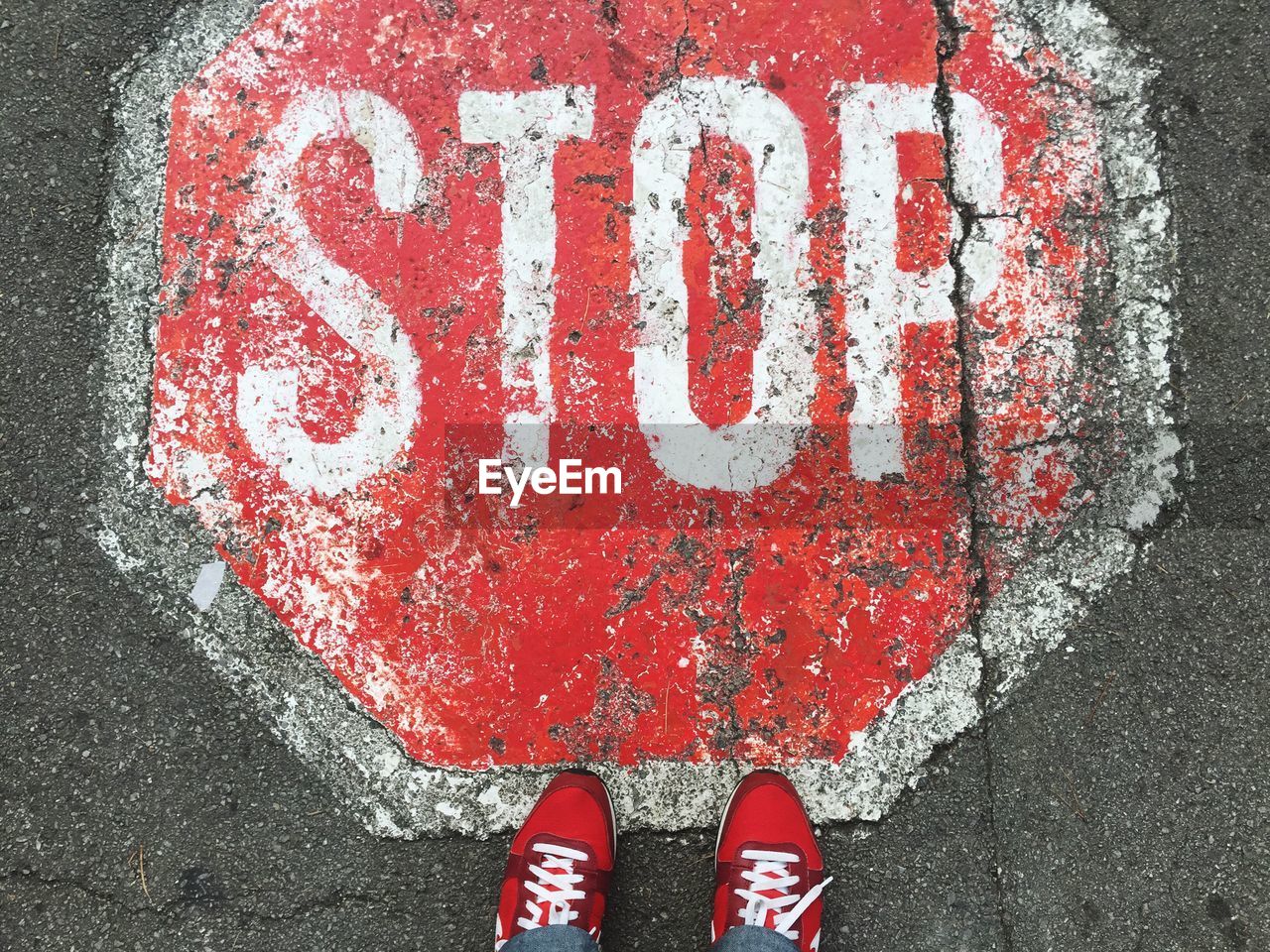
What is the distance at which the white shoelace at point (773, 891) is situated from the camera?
5.88 feet

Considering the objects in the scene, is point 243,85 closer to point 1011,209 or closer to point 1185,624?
point 1011,209

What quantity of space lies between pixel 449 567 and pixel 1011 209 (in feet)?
6.07

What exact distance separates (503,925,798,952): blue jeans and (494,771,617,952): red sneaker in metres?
0.03

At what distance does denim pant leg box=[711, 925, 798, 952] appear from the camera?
1.74 metres

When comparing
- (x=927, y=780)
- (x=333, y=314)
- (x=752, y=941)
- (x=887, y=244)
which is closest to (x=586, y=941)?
(x=752, y=941)

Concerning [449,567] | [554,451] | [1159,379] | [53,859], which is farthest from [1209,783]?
[53,859]

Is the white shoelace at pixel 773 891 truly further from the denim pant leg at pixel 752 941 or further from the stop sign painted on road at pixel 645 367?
the stop sign painted on road at pixel 645 367

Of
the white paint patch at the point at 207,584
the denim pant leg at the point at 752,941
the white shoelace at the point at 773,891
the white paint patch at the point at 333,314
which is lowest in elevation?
the denim pant leg at the point at 752,941

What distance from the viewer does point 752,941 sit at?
1.75 m

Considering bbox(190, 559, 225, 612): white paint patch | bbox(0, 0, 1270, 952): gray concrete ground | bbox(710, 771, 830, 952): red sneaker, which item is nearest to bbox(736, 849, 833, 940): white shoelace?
bbox(710, 771, 830, 952): red sneaker

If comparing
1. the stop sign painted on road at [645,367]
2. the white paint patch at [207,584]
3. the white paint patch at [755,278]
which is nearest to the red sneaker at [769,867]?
the stop sign painted on road at [645,367]

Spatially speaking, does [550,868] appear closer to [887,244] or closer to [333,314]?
[333,314]

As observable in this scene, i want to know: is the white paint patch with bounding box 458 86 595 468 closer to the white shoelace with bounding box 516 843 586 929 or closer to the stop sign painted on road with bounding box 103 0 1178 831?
the stop sign painted on road with bounding box 103 0 1178 831

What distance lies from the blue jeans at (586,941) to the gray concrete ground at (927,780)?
117 millimetres
